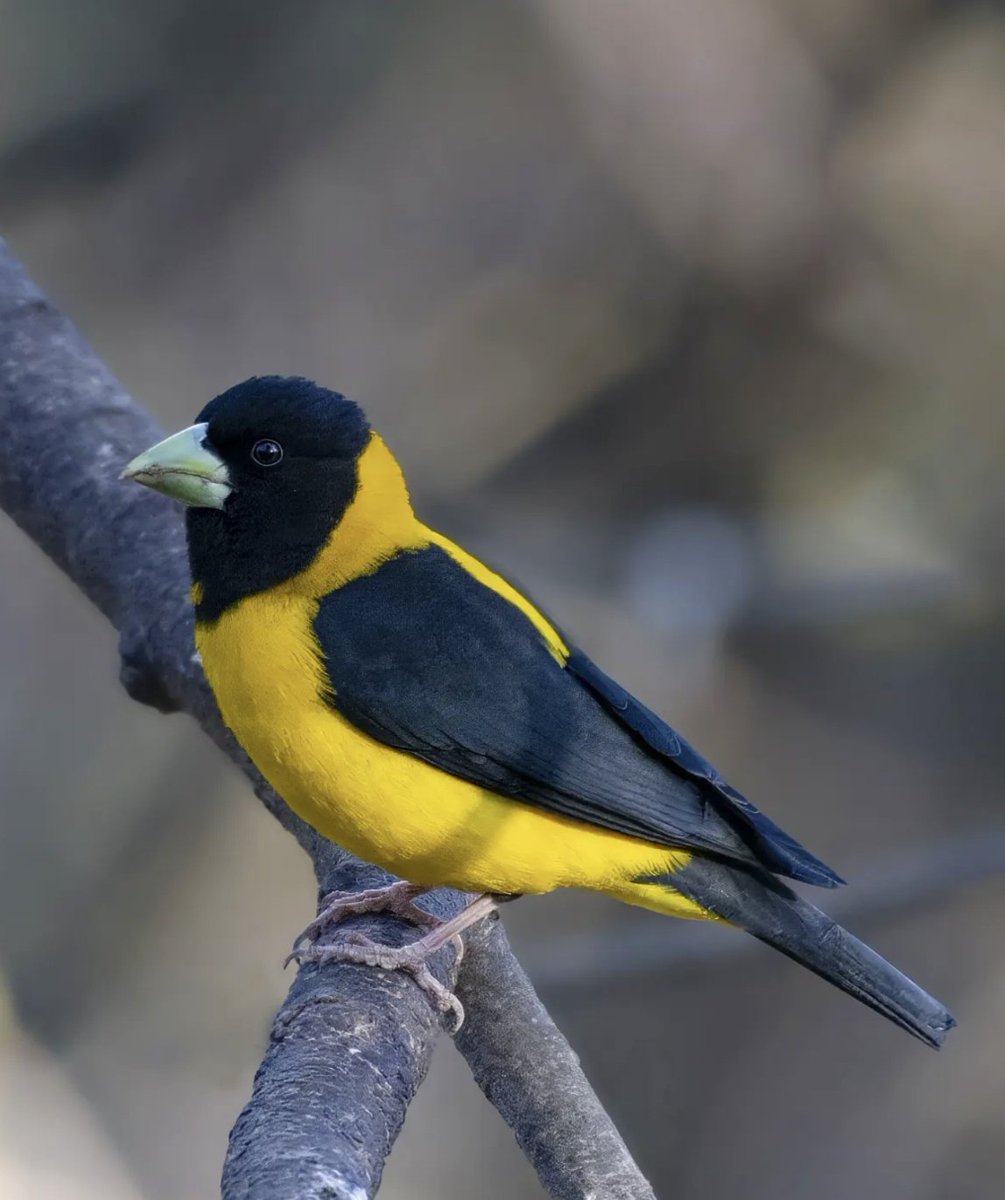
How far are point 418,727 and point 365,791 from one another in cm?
17

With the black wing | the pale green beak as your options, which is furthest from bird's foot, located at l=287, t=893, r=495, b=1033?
the pale green beak

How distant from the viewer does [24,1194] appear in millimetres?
5945

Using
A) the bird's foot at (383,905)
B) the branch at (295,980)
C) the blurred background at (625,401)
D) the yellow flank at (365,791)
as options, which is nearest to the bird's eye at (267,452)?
→ the yellow flank at (365,791)

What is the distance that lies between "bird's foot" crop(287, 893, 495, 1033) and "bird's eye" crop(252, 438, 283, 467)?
102 centimetres

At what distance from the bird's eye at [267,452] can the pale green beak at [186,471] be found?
7 cm

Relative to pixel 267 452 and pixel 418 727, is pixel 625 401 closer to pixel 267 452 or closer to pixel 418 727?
pixel 267 452

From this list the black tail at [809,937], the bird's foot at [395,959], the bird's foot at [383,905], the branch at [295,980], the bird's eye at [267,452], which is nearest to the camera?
the branch at [295,980]

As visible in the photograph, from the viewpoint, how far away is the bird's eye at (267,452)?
3.61 m

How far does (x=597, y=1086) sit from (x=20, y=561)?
3.36 metres

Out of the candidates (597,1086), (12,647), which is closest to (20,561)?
(12,647)

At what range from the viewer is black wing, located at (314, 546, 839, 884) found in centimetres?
347

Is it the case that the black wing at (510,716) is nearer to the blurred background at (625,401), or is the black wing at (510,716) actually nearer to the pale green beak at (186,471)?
the pale green beak at (186,471)

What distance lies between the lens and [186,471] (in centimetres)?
354

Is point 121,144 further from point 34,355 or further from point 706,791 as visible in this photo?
point 706,791
